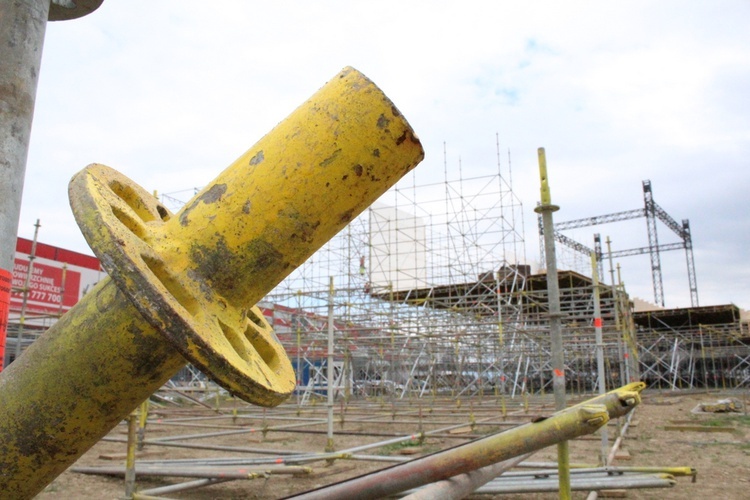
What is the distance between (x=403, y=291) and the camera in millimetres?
24594

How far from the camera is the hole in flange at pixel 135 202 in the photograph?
5.97ft

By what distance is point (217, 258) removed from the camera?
4.98ft

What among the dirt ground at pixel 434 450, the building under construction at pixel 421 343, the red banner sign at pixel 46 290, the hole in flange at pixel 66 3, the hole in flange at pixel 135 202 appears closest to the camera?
the hole in flange at pixel 135 202

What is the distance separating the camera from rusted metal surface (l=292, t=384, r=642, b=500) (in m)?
2.40

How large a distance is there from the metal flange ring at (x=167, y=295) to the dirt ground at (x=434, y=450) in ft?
13.2

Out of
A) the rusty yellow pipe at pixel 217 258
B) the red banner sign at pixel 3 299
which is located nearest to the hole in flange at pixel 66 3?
the red banner sign at pixel 3 299

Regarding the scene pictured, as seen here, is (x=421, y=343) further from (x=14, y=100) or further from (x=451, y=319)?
(x=14, y=100)

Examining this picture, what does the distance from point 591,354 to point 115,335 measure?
19103 millimetres

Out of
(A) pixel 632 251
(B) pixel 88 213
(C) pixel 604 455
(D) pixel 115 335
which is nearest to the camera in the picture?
(B) pixel 88 213

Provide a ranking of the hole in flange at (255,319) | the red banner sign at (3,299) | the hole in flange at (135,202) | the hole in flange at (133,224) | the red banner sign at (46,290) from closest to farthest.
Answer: the hole in flange at (133,224), the hole in flange at (135,202), the hole in flange at (255,319), the red banner sign at (3,299), the red banner sign at (46,290)

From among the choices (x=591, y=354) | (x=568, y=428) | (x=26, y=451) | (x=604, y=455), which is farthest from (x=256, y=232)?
(x=591, y=354)


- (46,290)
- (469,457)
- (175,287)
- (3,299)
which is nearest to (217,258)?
(175,287)

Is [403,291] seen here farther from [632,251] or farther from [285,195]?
[632,251]

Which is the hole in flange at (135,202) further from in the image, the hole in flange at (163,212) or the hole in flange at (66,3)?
the hole in flange at (66,3)
